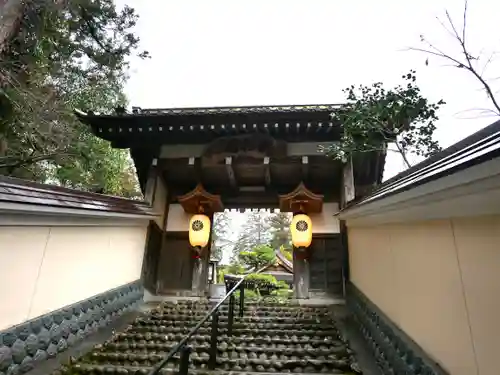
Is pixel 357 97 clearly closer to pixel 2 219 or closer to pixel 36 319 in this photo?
pixel 2 219

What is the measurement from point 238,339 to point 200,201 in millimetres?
4356

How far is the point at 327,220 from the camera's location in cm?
814

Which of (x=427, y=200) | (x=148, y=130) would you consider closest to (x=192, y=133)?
(x=148, y=130)

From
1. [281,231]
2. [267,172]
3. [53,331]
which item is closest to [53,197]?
[53,331]

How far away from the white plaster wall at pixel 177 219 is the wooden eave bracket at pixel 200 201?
0.55 meters

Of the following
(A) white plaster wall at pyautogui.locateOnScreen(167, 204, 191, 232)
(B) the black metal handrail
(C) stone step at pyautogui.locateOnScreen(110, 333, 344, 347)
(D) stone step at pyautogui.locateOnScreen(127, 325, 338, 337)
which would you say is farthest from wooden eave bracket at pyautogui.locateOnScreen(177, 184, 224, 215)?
(C) stone step at pyautogui.locateOnScreen(110, 333, 344, 347)

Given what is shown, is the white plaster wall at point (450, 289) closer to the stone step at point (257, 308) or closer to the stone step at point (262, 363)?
the stone step at point (262, 363)

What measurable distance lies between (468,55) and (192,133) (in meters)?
6.10

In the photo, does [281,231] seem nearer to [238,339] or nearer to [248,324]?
[248,324]

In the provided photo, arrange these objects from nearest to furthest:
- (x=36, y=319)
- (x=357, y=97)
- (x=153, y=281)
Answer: (x=36, y=319) → (x=357, y=97) → (x=153, y=281)

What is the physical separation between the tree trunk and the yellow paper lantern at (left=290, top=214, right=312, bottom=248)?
7.94 m

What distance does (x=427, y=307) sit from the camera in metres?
2.64

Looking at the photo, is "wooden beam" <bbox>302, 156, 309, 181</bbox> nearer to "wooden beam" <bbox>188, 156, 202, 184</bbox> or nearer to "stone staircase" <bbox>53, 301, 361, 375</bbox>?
"wooden beam" <bbox>188, 156, 202, 184</bbox>

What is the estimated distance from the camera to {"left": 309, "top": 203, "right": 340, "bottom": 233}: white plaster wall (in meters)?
8.01
